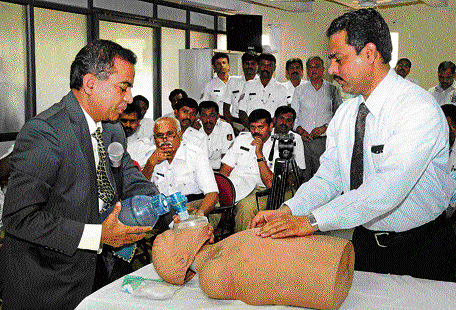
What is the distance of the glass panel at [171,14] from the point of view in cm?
760

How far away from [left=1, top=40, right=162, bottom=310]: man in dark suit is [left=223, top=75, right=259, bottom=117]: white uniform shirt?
478 centimetres

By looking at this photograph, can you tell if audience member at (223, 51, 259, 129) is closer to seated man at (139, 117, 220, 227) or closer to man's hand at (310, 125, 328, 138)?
man's hand at (310, 125, 328, 138)

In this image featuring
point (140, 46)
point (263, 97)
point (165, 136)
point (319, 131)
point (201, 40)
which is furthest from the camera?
Result: point (201, 40)

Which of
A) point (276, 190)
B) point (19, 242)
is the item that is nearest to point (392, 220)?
point (19, 242)

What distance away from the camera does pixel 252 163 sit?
175 inches

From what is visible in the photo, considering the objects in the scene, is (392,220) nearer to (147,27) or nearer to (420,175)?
(420,175)

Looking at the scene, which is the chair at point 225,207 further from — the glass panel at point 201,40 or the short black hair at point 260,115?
the glass panel at point 201,40

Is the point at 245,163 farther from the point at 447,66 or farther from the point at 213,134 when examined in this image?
the point at 447,66

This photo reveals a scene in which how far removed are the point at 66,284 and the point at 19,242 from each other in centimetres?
20

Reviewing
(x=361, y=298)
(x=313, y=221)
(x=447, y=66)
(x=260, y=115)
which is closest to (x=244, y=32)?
(x=447, y=66)

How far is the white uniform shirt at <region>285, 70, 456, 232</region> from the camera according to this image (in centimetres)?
156

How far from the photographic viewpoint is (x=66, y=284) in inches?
63.0

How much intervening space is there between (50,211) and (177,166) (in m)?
2.16

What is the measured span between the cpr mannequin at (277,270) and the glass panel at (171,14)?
6.56 m
